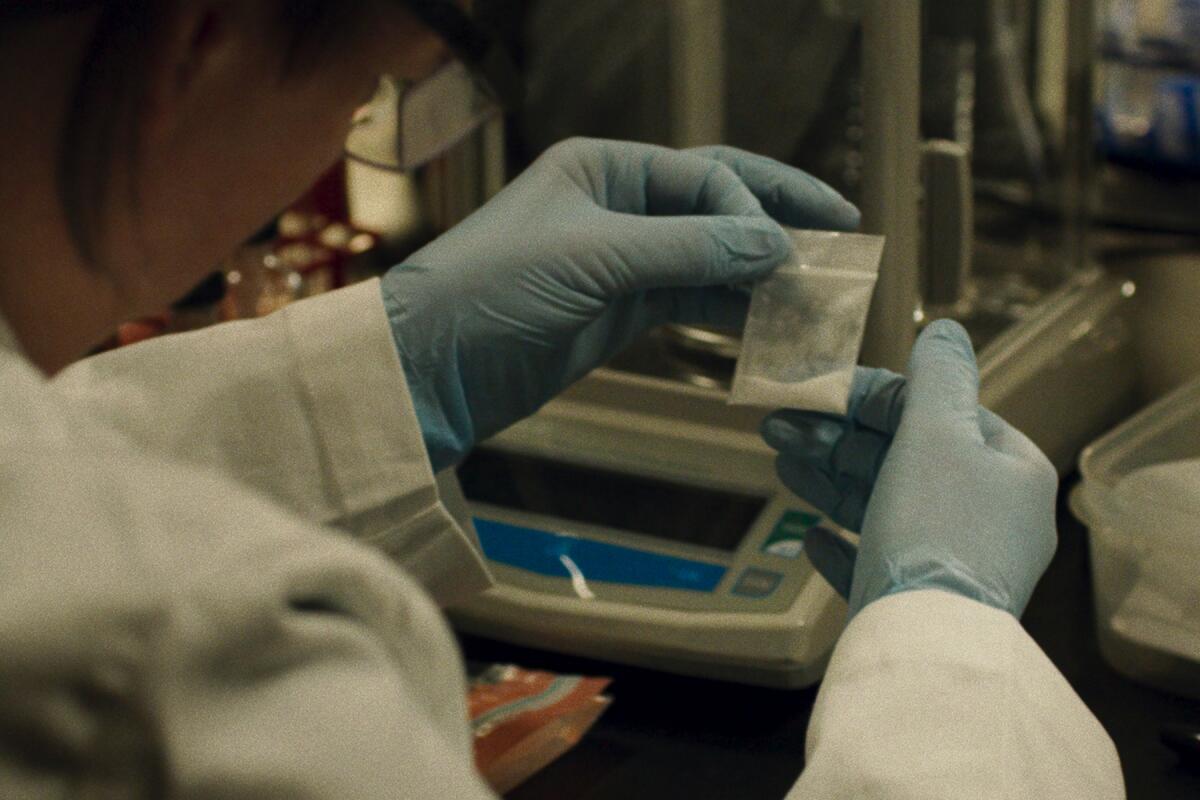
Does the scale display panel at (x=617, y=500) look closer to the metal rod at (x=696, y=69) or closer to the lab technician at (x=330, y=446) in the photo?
the lab technician at (x=330, y=446)

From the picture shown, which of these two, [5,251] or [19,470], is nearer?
[19,470]

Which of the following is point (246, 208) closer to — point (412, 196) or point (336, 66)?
point (336, 66)

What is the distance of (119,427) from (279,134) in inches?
13.2

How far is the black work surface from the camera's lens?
1.00 meters

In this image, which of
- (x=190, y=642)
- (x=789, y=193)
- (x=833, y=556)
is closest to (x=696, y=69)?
(x=789, y=193)

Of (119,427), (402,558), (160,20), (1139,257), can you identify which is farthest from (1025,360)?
(160,20)

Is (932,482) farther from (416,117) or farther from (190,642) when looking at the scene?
(190,642)

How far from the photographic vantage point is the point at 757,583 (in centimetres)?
107

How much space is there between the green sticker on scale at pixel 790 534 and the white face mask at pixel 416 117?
1.47 ft

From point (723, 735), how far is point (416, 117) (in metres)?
0.53

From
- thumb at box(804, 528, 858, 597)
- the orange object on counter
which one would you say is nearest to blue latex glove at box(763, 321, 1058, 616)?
thumb at box(804, 528, 858, 597)

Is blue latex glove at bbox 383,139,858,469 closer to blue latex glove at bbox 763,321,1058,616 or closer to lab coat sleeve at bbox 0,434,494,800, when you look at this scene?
blue latex glove at bbox 763,321,1058,616

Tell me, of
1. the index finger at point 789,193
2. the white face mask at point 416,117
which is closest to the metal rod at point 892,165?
the index finger at point 789,193

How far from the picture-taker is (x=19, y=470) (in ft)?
1.51
